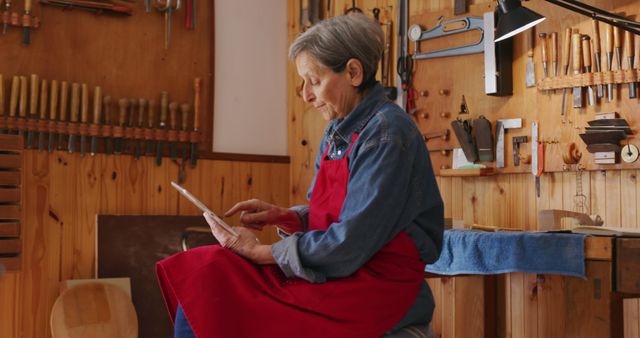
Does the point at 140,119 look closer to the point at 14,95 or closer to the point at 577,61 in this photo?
the point at 14,95

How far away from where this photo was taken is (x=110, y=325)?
433 cm

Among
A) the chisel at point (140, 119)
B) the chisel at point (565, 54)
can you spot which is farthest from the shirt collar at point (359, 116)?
the chisel at point (140, 119)

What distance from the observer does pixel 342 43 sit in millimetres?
2078

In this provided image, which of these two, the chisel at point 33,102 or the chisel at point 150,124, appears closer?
the chisel at point 33,102

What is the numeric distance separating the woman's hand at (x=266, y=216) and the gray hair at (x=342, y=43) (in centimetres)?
49

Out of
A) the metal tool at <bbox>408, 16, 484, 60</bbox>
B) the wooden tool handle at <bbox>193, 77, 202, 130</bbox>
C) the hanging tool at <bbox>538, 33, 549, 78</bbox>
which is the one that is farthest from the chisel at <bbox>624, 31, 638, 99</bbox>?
the wooden tool handle at <bbox>193, 77, 202, 130</bbox>

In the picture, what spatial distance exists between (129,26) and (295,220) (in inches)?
115

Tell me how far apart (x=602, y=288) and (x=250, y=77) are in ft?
10.7

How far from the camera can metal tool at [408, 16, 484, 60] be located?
4399 millimetres

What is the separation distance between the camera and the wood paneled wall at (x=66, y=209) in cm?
431

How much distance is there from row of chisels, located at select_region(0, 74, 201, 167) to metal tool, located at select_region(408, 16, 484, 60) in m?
1.44

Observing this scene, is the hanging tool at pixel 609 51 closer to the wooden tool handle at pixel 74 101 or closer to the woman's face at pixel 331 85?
the woman's face at pixel 331 85

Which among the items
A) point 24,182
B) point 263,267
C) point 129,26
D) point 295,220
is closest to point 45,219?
point 24,182

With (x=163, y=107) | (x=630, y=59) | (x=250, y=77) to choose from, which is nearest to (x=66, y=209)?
(x=163, y=107)
